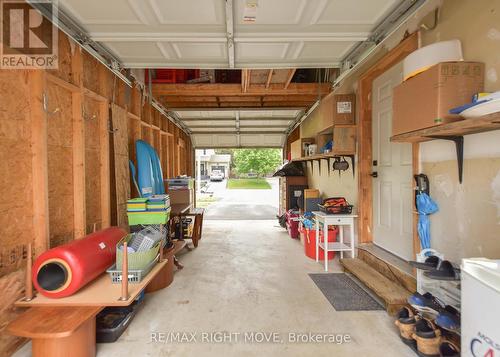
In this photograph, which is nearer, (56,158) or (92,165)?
(56,158)

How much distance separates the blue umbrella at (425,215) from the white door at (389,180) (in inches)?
12.4

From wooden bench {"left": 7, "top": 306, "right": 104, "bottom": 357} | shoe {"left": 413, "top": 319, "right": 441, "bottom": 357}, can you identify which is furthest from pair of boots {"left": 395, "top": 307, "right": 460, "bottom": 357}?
wooden bench {"left": 7, "top": 306, "right": 104, "bottom": 357}

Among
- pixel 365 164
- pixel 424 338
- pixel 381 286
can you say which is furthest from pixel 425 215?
pixel 365 164

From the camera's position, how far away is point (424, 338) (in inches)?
72.0

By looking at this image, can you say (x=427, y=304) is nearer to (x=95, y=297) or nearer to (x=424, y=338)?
(x=424, y=338)

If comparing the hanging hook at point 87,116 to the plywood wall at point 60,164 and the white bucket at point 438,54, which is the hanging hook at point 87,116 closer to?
the plywood wall at point 60,164

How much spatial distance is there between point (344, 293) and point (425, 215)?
3.94 ft

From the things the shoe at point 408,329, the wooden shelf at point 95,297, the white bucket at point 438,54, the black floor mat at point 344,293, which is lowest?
the black floor mat at point 344,293

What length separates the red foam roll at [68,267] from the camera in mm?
1962

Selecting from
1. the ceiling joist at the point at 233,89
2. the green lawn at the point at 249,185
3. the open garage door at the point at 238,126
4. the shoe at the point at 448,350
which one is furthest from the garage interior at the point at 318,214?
the green lawn at the point at 249,185

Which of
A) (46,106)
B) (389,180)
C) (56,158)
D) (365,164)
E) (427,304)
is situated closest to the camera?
(427,304)

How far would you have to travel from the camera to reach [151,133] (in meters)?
5.06

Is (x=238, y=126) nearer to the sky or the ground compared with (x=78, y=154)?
nearer to the sky

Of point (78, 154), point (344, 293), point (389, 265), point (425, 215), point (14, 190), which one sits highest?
point (78, 154)
